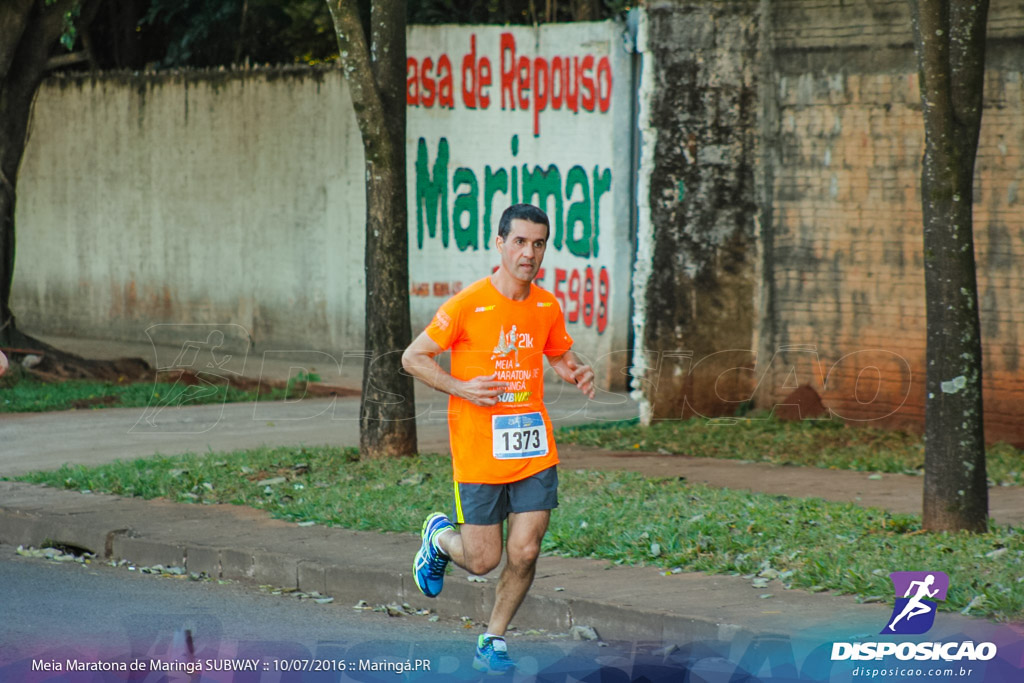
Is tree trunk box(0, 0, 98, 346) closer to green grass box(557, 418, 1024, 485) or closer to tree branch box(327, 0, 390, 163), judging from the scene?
tree branch box(327, 0, 390, 163)

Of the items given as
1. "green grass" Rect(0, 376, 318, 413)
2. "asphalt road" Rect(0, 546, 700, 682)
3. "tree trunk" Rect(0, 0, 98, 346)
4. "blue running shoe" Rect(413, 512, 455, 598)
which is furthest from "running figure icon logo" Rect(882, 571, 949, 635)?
"tree trunk" Rect(0, 0, 98, 346)

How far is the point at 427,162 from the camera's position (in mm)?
16031

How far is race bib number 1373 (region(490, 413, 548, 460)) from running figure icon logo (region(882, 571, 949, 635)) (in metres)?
1.64

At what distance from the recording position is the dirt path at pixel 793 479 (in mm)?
8727

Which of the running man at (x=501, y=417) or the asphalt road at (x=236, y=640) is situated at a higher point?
the running man at (x=501, y=417)

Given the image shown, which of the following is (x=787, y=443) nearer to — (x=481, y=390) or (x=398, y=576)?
(x=398, y=576)

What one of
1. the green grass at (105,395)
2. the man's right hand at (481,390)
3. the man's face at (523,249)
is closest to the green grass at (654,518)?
the man's right hand at (481,390)

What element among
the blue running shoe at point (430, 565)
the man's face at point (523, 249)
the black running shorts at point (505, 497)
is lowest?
the blue running shoe at point (430, 565)

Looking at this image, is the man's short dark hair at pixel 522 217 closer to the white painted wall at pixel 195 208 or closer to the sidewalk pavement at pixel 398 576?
the sidewalk pavement at pixel 398 576

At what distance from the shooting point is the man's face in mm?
5789

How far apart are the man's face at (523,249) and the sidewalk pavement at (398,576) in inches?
65.7


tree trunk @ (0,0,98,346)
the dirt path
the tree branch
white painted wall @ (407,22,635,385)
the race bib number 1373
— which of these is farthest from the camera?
tree trunk @ (0,0,98,346)

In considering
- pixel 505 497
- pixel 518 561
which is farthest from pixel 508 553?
pixel 505 497

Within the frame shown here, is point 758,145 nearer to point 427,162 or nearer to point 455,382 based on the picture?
point 427,162
